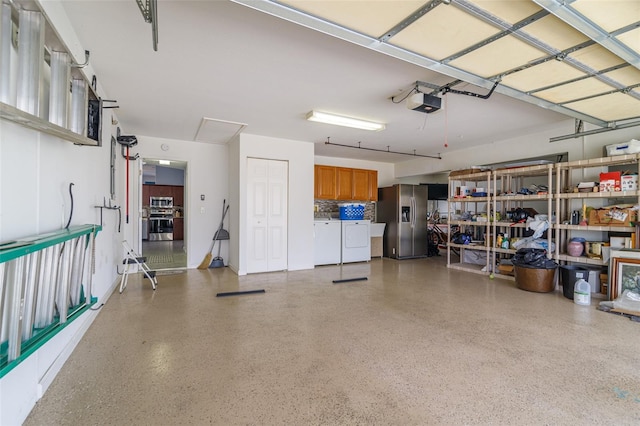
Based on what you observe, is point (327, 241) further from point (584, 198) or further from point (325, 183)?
point (584, 198)

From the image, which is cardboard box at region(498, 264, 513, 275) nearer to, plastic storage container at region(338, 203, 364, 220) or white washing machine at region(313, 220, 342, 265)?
plastic storage container at region(338, 203, 364, 220)

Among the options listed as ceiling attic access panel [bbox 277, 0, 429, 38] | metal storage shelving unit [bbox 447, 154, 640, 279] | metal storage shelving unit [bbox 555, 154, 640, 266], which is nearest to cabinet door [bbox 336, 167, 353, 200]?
metal storage shelving unit [bbox 447, 154, 640, 279]

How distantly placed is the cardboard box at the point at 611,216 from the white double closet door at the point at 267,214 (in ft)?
16.5

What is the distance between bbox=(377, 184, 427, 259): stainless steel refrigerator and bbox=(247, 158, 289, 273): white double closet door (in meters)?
3.19

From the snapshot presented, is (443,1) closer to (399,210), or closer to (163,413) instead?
(163,413)

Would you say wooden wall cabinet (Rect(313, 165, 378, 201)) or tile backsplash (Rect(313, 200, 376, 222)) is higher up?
wooden wall cabinet (Rect(313, 165, 378, 201))

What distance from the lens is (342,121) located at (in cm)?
449

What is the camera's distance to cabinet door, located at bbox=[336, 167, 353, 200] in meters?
7.56

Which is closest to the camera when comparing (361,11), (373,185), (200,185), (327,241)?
(361,11)

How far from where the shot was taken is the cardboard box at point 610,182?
164 inches

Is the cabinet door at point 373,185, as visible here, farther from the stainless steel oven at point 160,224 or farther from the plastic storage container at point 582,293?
the stainless steel oven at point 160,224

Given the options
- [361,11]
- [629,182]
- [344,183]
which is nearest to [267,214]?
[344,183]

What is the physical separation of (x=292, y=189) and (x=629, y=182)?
519 centimetres

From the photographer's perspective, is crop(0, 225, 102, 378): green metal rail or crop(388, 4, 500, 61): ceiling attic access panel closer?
crop(0, 225, 102, 378): green metal rail
